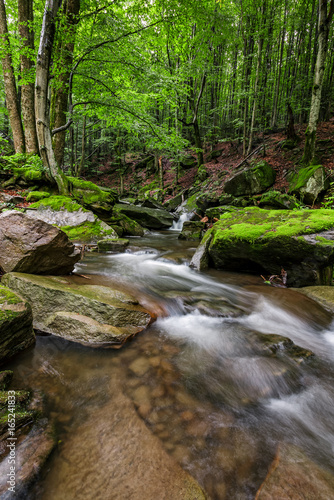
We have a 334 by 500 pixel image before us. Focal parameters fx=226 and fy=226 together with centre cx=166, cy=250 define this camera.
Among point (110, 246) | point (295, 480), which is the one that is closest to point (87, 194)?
point (110, 246)

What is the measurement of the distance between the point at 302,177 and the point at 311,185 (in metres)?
0.76

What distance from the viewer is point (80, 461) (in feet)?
5.00

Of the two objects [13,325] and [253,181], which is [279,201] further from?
[13,325]

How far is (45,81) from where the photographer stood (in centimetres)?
741

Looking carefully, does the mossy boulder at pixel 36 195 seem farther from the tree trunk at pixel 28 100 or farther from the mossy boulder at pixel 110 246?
the mossy boulder at pixel 110 246

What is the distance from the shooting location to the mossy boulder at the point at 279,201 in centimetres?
842

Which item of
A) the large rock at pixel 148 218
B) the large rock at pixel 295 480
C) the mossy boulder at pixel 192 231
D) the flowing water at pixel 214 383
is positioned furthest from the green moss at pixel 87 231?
the large rock at pixel 295 480

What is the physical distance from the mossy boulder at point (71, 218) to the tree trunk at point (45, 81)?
1557 millimetres

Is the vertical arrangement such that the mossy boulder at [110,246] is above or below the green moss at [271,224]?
below

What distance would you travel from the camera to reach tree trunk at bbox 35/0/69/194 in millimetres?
6914

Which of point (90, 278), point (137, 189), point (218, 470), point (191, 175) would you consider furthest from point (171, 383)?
point (137, 189)

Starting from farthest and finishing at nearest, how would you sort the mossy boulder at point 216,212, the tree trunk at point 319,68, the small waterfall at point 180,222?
the small waterfall at point 180,222, the mossy boulder at point 216,212, the tree trunk at point 319,68

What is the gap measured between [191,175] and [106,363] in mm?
18845

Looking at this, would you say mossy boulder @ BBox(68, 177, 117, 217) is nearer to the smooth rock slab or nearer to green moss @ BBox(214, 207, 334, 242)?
green moss @ BBox(214, 207, 334, 242)
